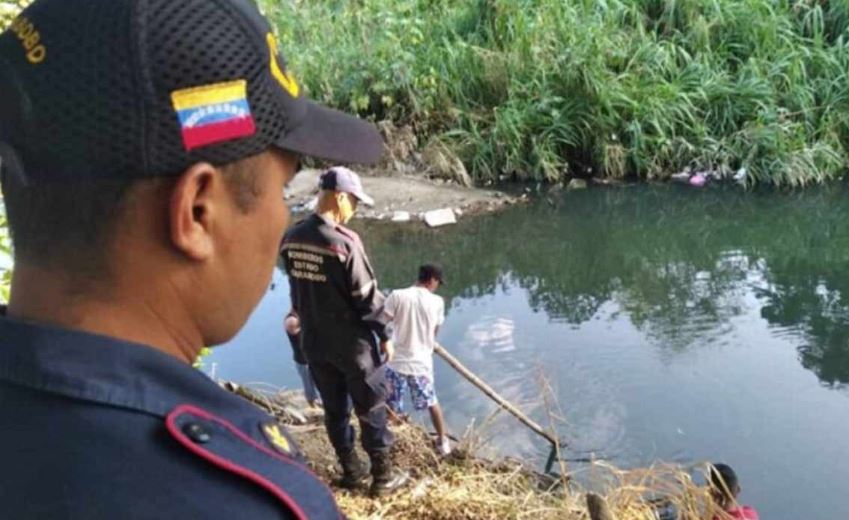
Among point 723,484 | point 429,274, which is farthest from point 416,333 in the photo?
point 723,484

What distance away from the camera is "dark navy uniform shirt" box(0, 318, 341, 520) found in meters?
0.68

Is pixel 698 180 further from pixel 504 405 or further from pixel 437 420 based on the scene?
pixel 437 420

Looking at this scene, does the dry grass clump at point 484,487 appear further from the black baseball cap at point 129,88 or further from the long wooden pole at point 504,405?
the black baseball cap at point 129,88

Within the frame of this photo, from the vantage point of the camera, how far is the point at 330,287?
371 centimetres

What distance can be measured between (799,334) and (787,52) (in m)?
5.27

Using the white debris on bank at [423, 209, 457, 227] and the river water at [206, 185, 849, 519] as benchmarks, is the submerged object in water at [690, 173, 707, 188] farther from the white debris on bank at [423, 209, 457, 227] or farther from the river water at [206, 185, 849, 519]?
the white debris on bank at [423, 209, 457, 227]

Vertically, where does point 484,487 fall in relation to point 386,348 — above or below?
below

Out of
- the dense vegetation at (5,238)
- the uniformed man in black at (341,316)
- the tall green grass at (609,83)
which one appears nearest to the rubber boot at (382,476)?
the uniformed man in black at (341,316)

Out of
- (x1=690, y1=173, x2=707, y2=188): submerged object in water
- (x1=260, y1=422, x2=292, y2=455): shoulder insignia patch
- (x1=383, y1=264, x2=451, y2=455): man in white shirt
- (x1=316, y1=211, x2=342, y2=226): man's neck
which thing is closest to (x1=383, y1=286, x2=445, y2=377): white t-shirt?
(x1=383, y1=264, x2=451, y2=455): man in white shirt

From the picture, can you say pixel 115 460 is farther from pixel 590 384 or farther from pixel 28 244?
pixel 590 384

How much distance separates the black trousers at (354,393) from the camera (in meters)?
3.86

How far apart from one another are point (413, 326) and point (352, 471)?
0.65m

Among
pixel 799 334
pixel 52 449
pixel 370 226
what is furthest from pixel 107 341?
pixel 370 226

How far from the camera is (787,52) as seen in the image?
11.0 m
